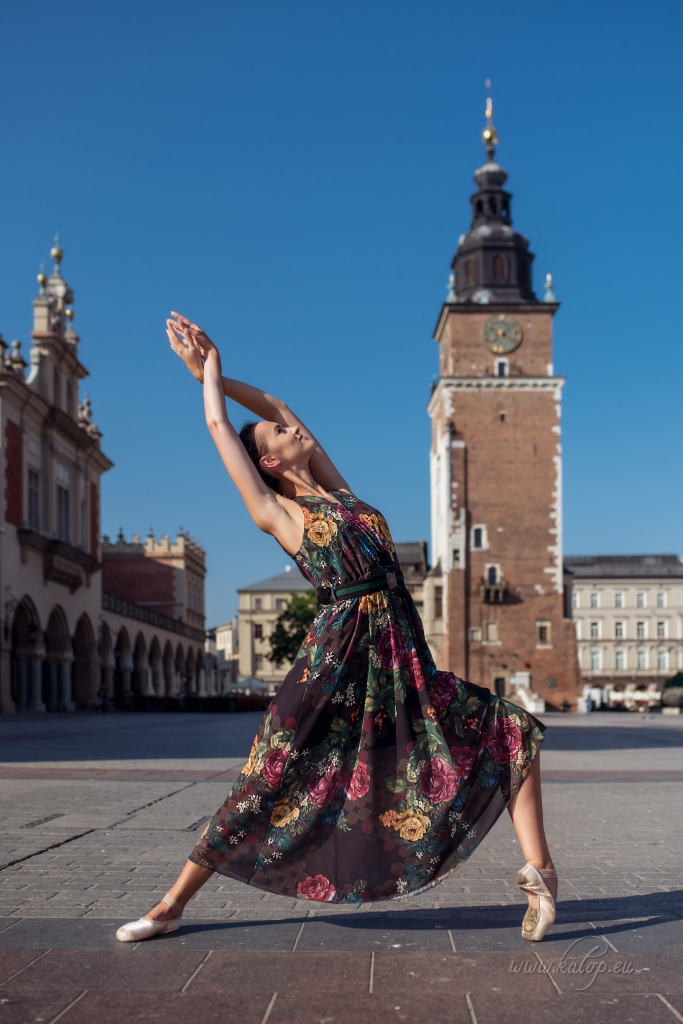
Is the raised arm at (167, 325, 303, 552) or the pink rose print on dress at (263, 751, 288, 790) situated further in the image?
the raised arm at (167, 325, 303, 552)

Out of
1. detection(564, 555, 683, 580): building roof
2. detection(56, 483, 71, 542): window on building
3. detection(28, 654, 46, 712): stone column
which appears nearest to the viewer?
detection(28, 654, 46, 712): stone column

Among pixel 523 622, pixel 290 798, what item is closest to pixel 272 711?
pixel 290 798

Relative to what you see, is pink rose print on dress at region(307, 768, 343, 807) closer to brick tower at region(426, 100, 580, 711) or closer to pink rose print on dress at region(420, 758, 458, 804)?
pink rose print on dress at region(420, 758, 458, 804)

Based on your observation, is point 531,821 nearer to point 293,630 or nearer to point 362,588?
point 362,588

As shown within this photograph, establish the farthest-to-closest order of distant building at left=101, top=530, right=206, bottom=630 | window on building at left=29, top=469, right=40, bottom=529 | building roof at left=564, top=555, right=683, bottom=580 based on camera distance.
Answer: building roof at left=564, top=555, right=683, bottom=580 → distant building at left=101, top=530, right=206, bottom=630 → window on building at left=29, top=469, right=40, bottom=529

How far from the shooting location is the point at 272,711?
12.1ft

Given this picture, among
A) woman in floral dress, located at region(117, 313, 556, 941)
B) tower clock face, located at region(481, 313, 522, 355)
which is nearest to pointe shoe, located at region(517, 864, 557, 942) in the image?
woman in floral dress, located at region(117, 313, 556, 941)

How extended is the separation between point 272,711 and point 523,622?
183 feet

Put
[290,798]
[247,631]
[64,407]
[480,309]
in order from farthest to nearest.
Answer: [247,631]
[480,309]
[64,407]
[290,798]

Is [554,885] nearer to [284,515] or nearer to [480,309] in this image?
[284,515]

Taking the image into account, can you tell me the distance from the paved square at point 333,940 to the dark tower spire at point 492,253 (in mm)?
58167

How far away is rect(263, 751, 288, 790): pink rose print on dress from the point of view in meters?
3.58

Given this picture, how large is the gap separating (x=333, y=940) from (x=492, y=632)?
55.5 meters

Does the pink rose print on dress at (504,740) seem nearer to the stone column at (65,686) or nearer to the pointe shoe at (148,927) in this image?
the pointe shoe at (148,927)
